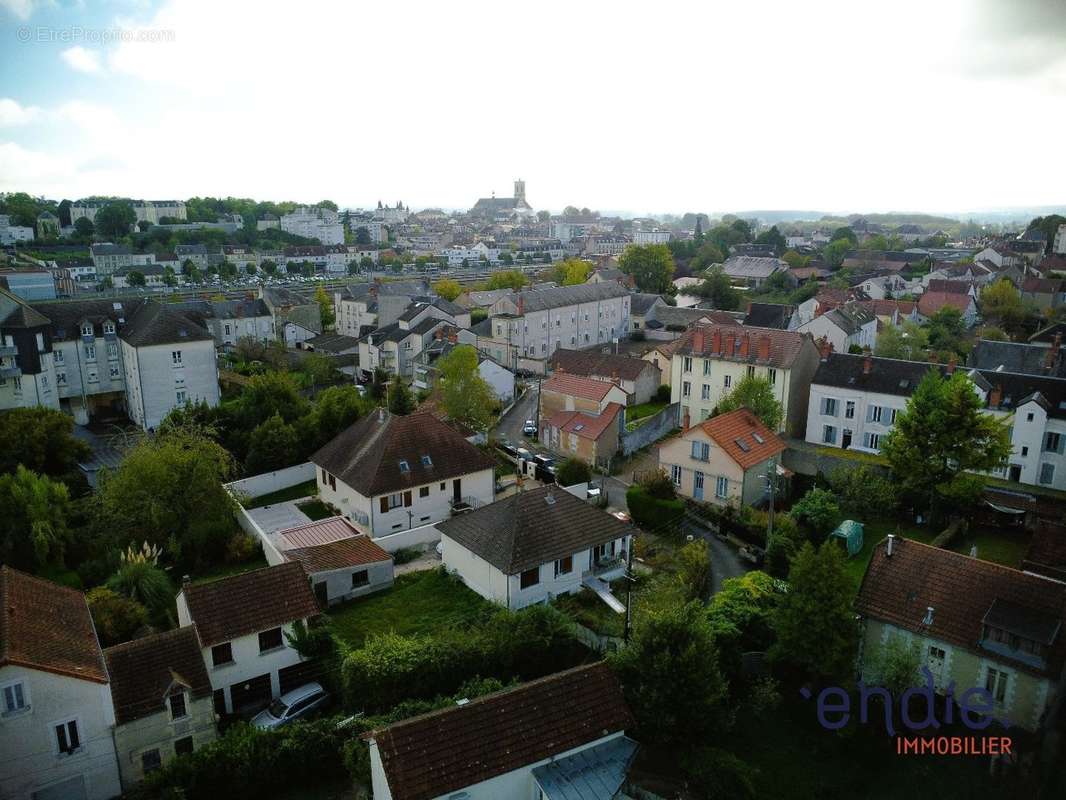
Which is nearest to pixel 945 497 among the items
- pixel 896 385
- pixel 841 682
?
pixel 896 385

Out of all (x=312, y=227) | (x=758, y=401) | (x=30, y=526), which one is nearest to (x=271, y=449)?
(x=30, y=526)

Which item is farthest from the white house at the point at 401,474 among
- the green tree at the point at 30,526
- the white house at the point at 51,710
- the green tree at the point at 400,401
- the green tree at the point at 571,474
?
the white house at the point at 51,710

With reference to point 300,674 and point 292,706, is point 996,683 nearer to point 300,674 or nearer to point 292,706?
point 292,706

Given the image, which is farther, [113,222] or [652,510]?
[113,222]

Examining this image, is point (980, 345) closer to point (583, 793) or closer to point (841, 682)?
point (841, 682)

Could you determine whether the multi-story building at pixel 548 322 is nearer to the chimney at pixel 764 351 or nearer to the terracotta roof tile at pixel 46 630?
the chimney at pixel 764 351

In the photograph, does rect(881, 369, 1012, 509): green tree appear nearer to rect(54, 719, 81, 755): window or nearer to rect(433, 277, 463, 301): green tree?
rect(54, 719, 81, 755): window
